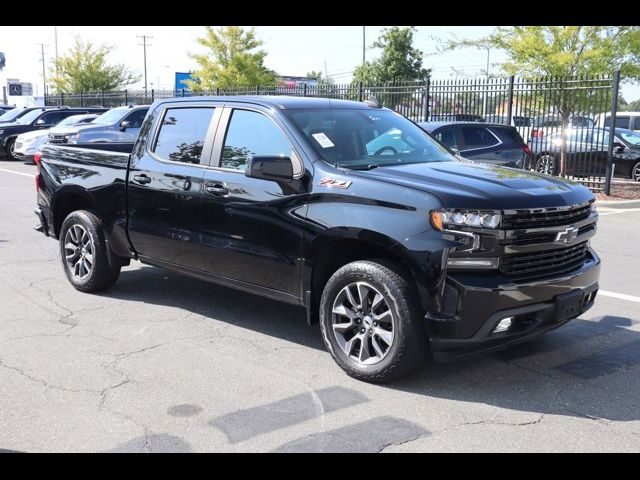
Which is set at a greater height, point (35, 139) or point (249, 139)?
point (249, 139)

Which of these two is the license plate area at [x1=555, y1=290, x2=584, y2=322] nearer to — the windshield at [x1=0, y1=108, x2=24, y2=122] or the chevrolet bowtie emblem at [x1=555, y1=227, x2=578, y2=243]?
the chevrolet bowtie emblem at [x1=555, y1=227, x2=578, y2=243]

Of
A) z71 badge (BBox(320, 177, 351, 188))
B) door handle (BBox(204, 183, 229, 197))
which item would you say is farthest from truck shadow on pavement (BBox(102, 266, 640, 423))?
z71 badge (BBox(320, 177, 351, 188))

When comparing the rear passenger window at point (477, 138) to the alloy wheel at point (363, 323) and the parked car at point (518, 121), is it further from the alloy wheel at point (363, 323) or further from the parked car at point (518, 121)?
the alloy wheel at point (363, 323)

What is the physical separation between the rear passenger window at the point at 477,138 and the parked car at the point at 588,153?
12.5ft

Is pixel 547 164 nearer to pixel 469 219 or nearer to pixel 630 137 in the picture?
pixel 630 137

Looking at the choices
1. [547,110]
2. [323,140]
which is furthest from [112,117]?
[323,140]

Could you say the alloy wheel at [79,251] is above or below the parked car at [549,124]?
below

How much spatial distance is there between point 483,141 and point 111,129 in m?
10.5

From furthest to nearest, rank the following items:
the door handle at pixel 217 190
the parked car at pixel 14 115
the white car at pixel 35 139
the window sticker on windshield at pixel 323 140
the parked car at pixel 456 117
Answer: the parked car at pixel 14 115, the white car at pixel 35 139, the parked car at pixel 456 117, the door handle at pixel 217 190, the window sticker on windshield at pixel 323 140

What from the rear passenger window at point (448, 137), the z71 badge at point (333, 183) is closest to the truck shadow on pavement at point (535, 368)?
the z71 badge at point (333, 183)

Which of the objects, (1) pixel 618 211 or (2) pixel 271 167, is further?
(1) pixel 618 211

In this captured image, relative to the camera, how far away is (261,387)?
14.6ft

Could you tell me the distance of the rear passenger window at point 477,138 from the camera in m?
12.6
